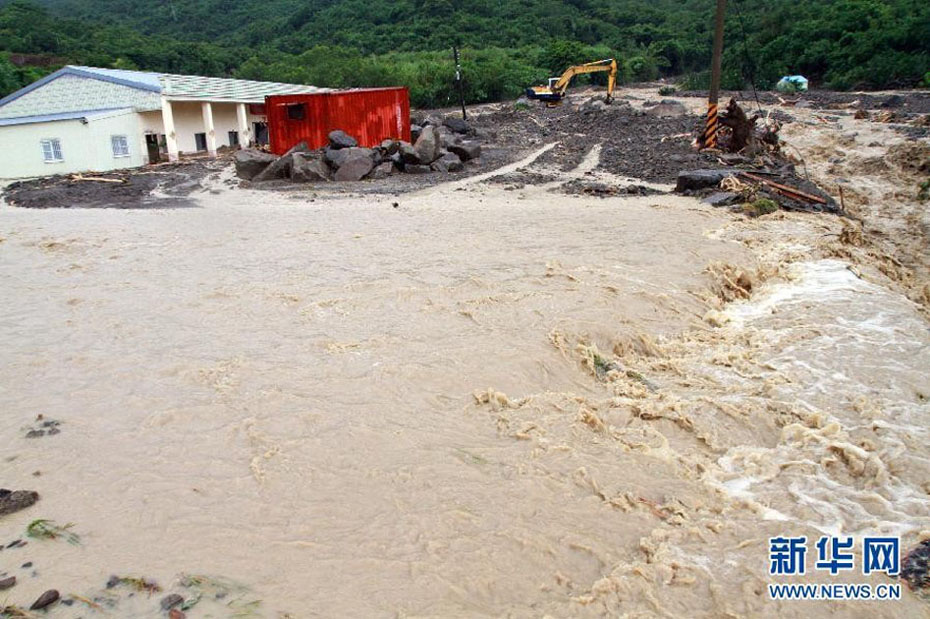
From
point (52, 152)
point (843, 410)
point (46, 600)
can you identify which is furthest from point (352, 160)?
point (46, 600)

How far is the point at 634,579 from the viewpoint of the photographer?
4.08 meters

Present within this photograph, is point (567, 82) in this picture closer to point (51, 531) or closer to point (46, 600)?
point (51, 531)

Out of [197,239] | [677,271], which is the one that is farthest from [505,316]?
[197,239]

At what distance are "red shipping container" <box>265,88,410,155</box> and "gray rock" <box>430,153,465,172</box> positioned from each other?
11.4 ft

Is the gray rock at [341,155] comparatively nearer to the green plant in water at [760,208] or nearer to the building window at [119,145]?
the building window at [119,145]

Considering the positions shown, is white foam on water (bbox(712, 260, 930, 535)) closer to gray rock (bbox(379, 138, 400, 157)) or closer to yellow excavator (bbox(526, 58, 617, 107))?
gray rock (bbox(379, 138, 400, 157))

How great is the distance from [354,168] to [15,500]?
16.6 m

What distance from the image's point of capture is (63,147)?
2533 centimetres

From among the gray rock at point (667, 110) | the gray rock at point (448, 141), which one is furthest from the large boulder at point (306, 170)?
the gray rock at point (667, 110)

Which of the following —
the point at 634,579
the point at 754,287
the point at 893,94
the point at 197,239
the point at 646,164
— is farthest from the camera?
the point at 893,94

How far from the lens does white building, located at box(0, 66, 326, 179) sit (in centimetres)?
2527

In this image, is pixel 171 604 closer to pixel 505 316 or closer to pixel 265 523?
pixel 265 523

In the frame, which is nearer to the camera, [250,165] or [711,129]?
[711,129]

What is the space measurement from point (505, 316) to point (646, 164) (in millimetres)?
13558
